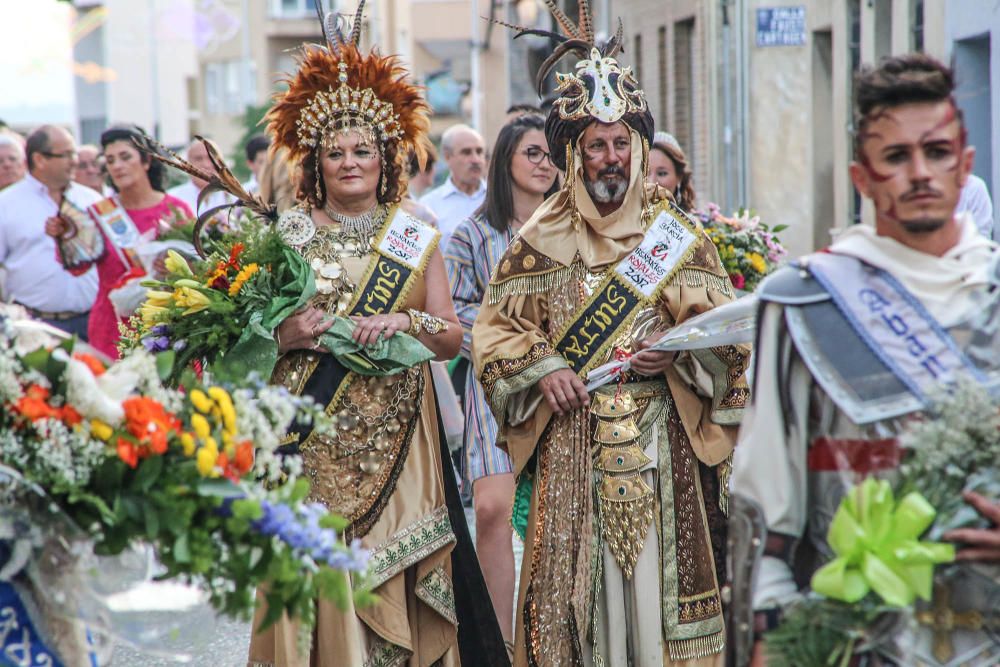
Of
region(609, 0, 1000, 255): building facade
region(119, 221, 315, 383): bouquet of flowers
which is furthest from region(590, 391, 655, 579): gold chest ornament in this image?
region(609, 0, 1000, 255): building facade

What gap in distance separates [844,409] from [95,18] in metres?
60.8

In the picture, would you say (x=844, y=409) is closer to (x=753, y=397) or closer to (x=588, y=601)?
(x=753, y=397)

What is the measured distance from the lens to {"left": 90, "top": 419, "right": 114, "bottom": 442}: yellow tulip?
3.38 metres

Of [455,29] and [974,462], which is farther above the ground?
[455,29]

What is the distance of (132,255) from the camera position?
927cm

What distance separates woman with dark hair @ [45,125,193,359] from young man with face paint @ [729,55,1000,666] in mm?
6180

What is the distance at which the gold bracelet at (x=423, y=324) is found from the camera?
567cm

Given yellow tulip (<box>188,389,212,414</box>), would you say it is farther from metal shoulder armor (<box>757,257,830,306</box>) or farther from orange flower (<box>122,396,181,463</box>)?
metal shoulder armor (<box>757,257,830,306</box>)

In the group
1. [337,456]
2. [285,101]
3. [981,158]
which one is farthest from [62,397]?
[981,158]

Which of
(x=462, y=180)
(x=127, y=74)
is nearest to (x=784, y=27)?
(x=462, y=180)

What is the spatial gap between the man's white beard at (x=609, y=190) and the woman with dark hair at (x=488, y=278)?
5.13 ft

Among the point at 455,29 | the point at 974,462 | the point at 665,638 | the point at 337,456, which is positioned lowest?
the point at 665,638

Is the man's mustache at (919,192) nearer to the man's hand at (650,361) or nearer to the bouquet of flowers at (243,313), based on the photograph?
the man's hand at (650,361)

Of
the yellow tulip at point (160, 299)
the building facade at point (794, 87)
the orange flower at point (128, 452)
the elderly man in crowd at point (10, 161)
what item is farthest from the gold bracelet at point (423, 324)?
the elderly man in crowd at point (10, 161)
